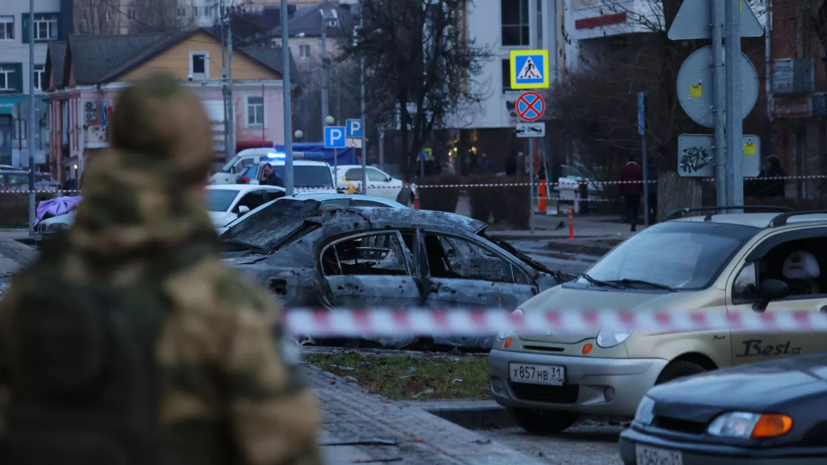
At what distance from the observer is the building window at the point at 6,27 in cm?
8438

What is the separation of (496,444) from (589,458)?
0.64 metres

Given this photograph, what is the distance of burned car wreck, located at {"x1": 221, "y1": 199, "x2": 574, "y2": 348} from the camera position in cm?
1121

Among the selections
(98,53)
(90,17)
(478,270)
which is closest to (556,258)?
(478,270)

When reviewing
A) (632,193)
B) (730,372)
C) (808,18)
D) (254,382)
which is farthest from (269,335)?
(632,193)

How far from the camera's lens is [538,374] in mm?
7789

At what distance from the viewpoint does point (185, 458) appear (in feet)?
7.51

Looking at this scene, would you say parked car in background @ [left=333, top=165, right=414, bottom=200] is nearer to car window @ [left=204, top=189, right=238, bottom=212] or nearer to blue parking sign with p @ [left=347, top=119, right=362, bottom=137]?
blue parking sign with p @ [left=347, top=119, right=362, bottom=137]

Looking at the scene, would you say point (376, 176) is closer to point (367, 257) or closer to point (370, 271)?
point (367, 257)

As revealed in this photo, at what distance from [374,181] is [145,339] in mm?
37386

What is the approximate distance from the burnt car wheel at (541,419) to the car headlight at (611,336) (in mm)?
816

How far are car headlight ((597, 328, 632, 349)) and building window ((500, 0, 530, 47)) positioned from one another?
6401cm

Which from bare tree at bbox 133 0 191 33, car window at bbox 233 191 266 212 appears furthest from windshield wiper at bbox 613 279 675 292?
bare tree at bbox 133 0 191 33

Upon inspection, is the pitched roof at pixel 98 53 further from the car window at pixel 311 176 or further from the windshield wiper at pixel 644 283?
the windshield wiper at pixel 644 283

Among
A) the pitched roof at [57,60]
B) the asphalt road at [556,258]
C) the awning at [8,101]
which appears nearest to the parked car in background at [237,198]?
the asphalt road at [556,258]
